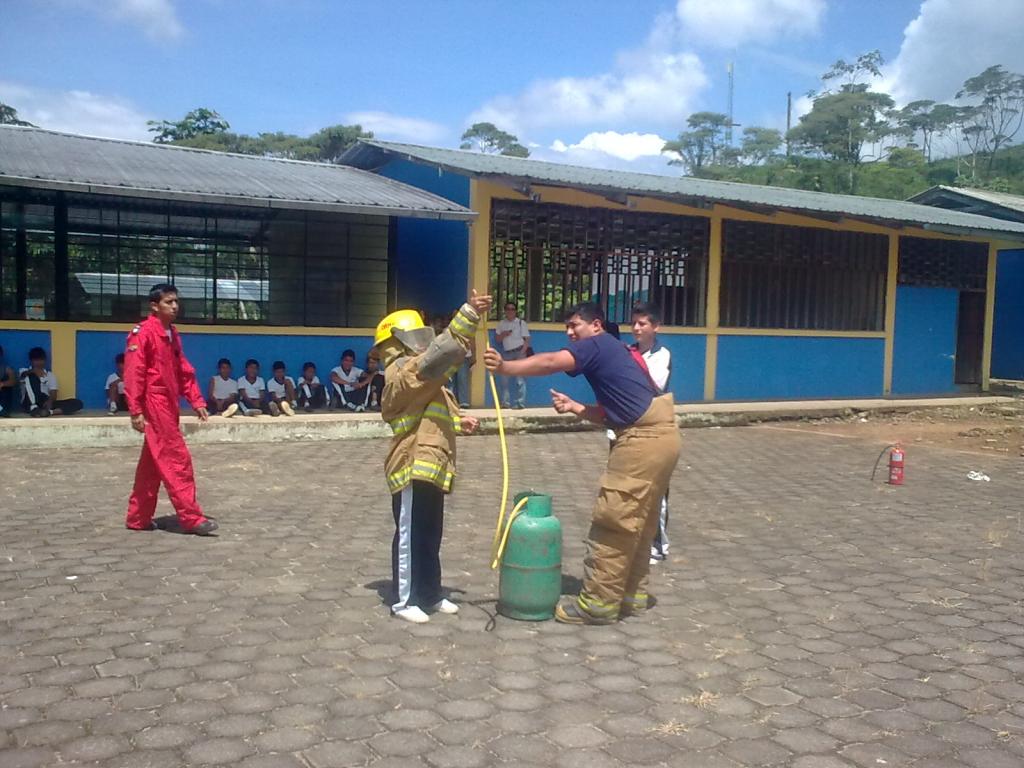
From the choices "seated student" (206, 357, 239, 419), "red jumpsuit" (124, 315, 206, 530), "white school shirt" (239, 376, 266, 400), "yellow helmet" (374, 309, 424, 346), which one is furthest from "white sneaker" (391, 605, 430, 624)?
"white school shirt" (239, 376, 266, 400)

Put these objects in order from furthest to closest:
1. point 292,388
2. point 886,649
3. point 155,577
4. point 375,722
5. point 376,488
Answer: point 292,388
point 376,488
point 155,577
point 886,649
point 375,722

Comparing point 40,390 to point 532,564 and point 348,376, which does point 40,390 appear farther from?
point 532,564

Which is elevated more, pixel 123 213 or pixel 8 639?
pixel 123 213

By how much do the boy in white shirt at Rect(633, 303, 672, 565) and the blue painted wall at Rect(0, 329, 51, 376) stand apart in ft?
27.5

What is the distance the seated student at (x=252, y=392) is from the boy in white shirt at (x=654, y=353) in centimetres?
701

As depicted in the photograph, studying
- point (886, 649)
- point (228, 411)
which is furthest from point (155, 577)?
point (228, 411)

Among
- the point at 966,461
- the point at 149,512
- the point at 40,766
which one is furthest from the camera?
the point at 966,461

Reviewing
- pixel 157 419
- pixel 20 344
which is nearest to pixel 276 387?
pixel 20 344

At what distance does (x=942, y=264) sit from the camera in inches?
698

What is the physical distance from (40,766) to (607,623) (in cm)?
259

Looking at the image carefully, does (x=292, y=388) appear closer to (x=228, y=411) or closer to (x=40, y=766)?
(x=228, y=411)

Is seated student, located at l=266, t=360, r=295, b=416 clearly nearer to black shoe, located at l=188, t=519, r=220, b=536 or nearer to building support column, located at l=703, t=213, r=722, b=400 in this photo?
black shoe, located at l=188, t=519, r=220, b=536

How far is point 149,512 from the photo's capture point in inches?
249

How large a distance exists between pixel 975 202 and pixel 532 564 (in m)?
20.4
